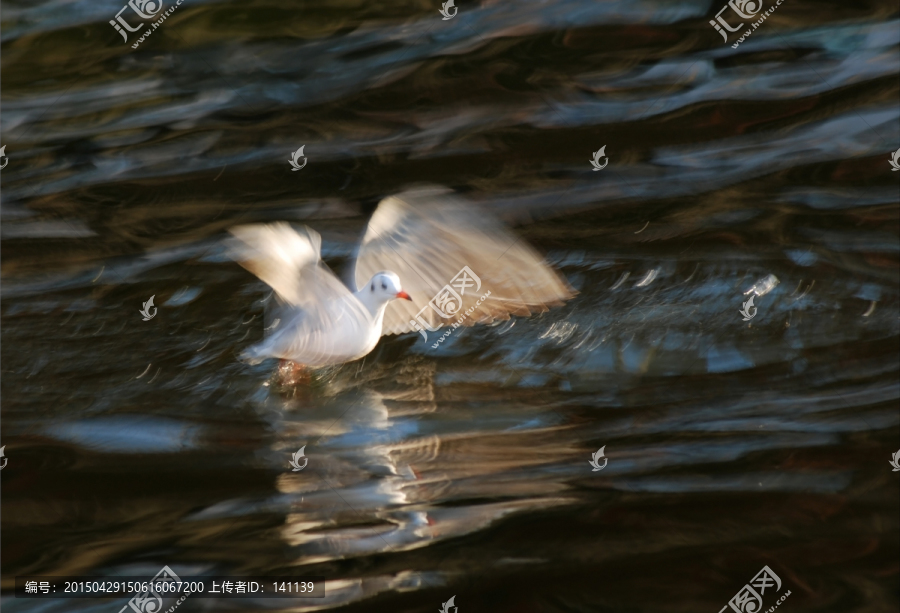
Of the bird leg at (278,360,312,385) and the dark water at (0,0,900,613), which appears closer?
the dark water at (0,0,900,613)

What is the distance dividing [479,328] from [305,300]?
0.93 m

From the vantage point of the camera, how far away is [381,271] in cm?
448

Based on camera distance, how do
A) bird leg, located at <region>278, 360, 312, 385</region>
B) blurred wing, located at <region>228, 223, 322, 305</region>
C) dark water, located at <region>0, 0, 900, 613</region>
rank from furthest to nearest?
bird leg, located at <region>278, 360, 312, 385</region>
blurred wing, located at <region>228, 223, 322, 305</region>
dark water, located at <region>0, 0, 900, 613</region>

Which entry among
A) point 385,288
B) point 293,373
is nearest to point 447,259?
point 385,288

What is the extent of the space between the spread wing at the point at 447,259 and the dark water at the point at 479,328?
11.3 inches

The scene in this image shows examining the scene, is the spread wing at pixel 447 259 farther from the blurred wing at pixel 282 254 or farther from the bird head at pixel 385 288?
the blurred wing at pixel 282 254

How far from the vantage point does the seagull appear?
4.23 m

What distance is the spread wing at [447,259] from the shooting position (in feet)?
13.9

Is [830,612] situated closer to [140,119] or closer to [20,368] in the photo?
[20,368]

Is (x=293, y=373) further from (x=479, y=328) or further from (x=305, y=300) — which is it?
(x=479, y=328)

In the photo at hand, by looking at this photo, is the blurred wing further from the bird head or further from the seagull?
the bird head

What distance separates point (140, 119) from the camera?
7711 millimetres

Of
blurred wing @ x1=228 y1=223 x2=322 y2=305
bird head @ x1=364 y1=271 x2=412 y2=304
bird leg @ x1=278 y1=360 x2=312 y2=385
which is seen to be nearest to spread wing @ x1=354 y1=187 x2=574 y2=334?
bird head @ x1=364 y1=271 x2=412 y2=304

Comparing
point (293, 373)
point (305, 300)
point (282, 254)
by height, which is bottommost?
point (293, 373)
